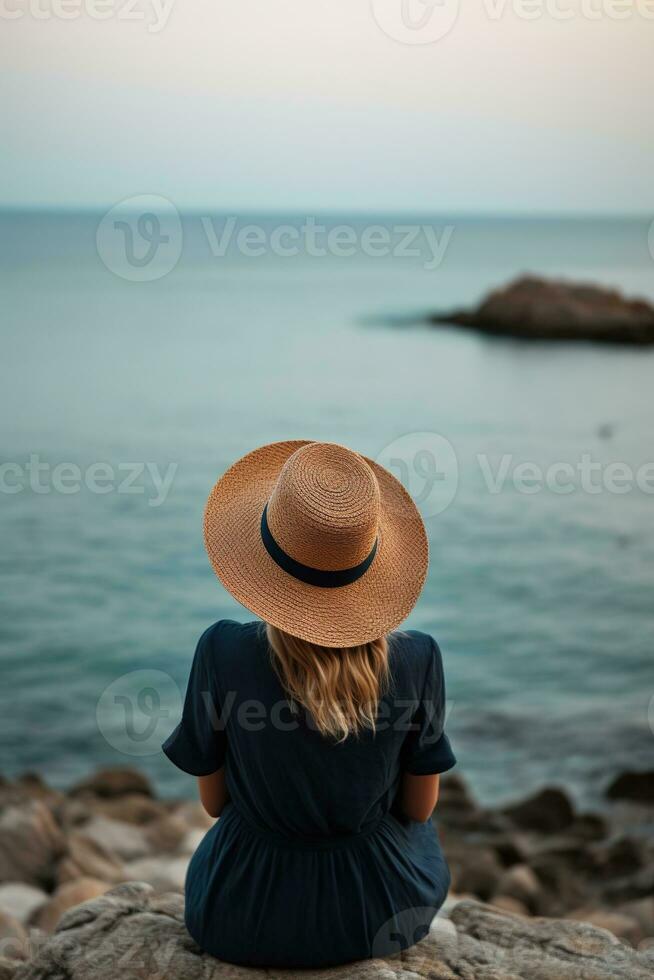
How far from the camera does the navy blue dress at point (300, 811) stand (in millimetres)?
1525

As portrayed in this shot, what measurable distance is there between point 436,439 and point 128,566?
1.67 m

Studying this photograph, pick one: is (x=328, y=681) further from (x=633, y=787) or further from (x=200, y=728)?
(x=633, y=787)

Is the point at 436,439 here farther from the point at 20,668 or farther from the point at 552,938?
the point at 552,938

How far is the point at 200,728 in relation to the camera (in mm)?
1581

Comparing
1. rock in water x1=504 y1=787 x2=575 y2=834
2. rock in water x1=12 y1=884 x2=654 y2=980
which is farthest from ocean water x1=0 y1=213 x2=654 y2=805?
rock in water x1=12 y1=884 x2=654 y2=980

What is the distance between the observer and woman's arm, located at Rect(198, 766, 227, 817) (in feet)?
5.42

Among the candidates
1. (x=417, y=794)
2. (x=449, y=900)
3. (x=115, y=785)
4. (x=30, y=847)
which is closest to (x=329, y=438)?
(x=115, y=785)

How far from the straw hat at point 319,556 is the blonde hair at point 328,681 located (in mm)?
46

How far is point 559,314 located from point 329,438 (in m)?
1.31

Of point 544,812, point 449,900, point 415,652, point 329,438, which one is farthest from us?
point 329,438

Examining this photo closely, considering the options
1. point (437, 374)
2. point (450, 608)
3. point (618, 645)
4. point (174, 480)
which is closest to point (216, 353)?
point (174, 480)

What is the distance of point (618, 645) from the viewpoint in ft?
17.0

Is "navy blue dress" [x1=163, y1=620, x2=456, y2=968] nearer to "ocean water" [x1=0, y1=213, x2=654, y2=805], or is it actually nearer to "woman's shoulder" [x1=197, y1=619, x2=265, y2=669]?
"woman's shoulder" [x1=197, y1=619, x2=265, y2=669]

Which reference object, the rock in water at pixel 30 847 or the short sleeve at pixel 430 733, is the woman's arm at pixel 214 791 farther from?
the rock in water at pixel 30 847
